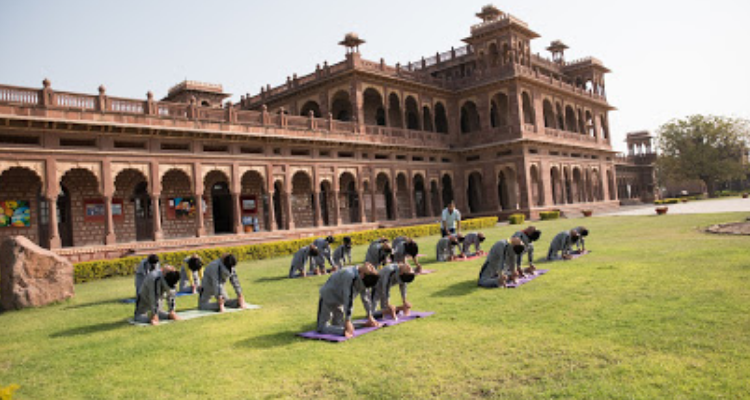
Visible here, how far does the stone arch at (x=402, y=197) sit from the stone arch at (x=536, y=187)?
9.31 metres

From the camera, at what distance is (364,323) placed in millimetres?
7402

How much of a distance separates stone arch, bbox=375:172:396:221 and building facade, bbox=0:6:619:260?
4.7 inches

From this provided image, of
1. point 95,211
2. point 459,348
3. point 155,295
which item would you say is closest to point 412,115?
point 95,211

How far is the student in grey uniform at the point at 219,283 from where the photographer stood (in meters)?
9.48

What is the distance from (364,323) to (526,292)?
323 cm

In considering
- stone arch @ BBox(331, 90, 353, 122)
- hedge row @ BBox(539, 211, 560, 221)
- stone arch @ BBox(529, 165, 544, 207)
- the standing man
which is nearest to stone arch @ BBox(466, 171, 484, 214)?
A: stone arch @ BBox(529, 165, 544, 207)

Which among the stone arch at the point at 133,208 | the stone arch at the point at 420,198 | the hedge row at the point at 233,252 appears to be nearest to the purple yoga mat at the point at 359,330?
the hedge row at the point at 233,252

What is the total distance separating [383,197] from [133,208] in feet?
55.1

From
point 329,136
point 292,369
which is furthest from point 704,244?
point 329,136

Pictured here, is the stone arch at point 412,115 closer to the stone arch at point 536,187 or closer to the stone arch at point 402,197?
the stone arch at point 402,197

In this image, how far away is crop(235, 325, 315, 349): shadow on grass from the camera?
6.83 meters

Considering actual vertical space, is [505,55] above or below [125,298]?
above

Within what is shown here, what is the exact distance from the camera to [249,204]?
2878 centimetres

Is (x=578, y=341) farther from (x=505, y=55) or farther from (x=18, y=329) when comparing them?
(x=505, y=55)
